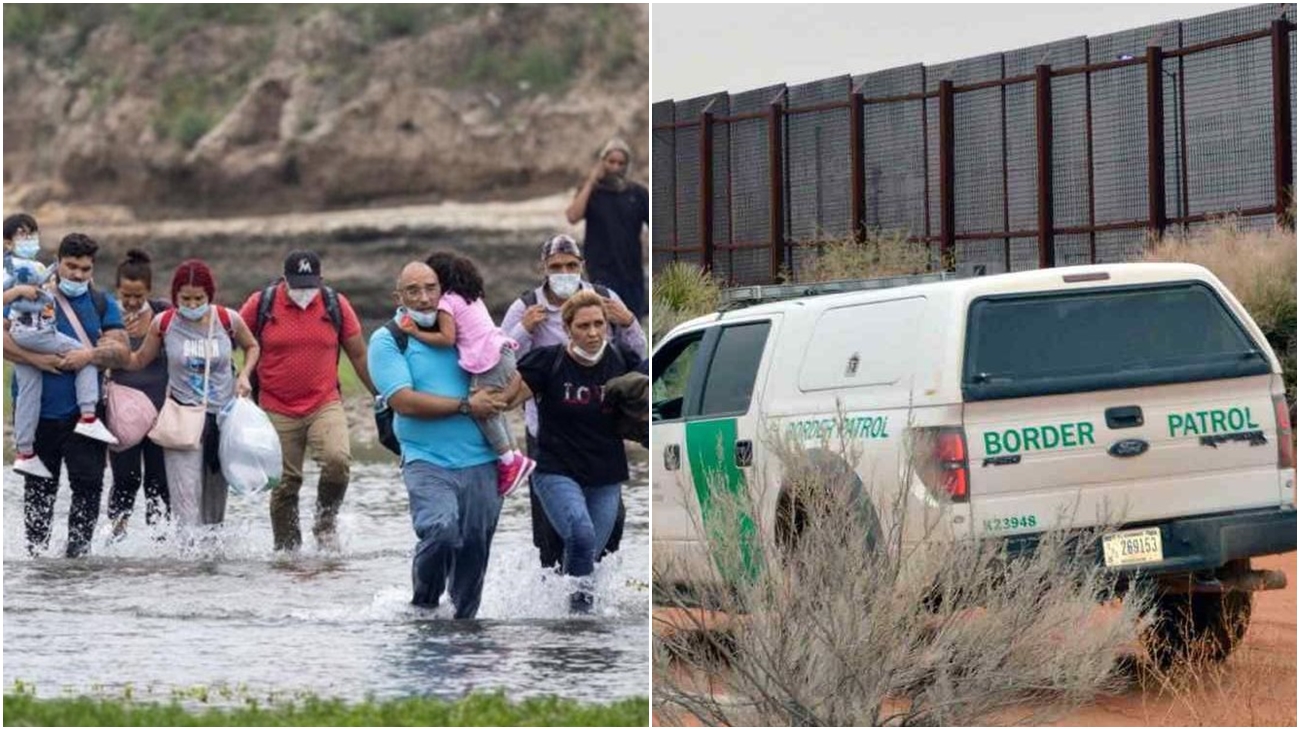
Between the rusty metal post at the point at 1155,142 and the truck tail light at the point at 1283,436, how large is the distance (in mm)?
3227

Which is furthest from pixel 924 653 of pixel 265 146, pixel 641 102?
pixel 265 146

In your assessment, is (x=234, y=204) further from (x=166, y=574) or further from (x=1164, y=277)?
(x=1164, y=277)

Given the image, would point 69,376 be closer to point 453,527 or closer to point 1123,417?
point 453,527

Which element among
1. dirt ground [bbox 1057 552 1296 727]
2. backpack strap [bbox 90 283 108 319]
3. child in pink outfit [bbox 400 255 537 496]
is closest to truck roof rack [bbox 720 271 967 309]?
child in pink outfit [bbox 400 255 537 496]

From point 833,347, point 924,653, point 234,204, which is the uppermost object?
point 234,204

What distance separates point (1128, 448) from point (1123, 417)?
103 millimetres

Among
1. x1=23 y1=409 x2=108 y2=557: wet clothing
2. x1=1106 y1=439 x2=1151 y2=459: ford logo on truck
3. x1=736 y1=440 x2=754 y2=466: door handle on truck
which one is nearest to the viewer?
x1=1106 y1=439 x2=1151 y2=459: ford logo on truck

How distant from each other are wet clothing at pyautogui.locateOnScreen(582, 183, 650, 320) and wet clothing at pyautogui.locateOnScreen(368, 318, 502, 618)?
0.69 metres

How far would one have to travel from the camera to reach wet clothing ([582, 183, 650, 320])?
29.9 ft

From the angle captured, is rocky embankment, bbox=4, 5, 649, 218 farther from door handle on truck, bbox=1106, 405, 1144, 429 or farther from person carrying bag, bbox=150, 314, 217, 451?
door handle on truck, bbox=1106, 405, 1144, 429

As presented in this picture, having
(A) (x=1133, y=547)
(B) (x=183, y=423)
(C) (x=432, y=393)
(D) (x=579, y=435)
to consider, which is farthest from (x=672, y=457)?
(B) (x=183, y=423)

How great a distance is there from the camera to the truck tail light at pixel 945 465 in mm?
8164

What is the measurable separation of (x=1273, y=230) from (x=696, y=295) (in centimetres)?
306

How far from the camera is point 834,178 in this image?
10.4m
